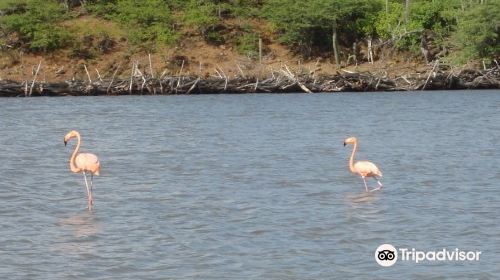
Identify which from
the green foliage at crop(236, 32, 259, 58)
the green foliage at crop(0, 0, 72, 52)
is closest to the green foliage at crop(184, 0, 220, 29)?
the green foliage at crop(236, 32, 259, 58)

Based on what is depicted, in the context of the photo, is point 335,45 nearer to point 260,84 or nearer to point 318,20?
point 318,20

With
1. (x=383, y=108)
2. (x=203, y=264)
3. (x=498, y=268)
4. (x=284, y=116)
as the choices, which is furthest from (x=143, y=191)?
(x=383, y=108)

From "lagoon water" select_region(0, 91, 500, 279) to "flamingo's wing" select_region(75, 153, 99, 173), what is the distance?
21.7 inches

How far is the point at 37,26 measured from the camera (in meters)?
60.5

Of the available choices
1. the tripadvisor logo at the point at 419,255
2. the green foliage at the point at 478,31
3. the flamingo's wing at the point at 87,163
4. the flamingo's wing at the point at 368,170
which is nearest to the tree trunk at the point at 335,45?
the green foliage at the point at 478,31

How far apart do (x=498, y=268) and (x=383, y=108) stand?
30326 mm

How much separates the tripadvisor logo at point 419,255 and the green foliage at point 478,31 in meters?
46.1

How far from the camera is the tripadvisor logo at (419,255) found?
12281mm

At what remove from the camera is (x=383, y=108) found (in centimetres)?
4188

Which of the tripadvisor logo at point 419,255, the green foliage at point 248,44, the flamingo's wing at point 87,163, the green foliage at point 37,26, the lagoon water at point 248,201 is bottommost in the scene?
the lagoon water at point 248,201

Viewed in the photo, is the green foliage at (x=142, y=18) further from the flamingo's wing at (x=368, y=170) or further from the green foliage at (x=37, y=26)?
the flamingo's wing at (x=368, y=170)

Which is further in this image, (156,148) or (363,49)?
(363,49)

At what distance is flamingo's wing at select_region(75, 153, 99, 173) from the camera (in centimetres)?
1758

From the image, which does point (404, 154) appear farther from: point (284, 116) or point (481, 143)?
point (284, 116)
